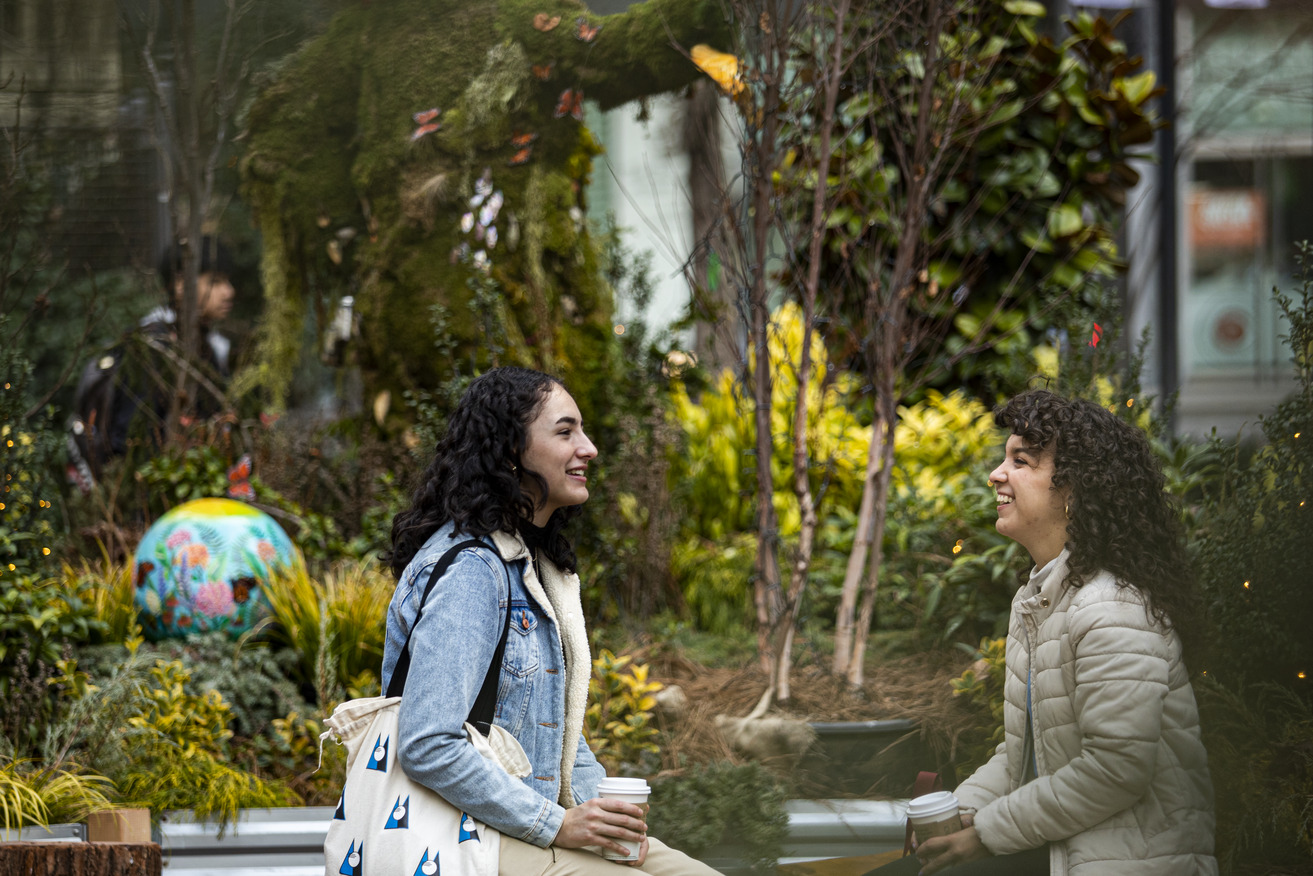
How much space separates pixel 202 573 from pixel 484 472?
2.96m

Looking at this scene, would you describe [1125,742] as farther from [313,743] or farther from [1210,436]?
[313,743]

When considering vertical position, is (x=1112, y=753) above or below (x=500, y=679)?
below

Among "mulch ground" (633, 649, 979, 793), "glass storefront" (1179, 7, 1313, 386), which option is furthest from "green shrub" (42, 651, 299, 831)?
"glass storefront" (1179, 7, 1313, 386)

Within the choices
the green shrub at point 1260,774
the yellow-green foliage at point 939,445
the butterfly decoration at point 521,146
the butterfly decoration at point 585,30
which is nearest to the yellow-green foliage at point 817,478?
the yellow-green foliage at point 939,445

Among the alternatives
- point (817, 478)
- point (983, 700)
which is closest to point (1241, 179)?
point (817, 478)

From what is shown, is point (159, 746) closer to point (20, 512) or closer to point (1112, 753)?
point (20, 512)

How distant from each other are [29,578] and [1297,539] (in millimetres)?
4412

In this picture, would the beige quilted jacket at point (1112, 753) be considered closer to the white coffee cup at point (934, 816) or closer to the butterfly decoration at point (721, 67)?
the white coffee cup at point (934, 816)

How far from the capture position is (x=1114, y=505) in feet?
7.71

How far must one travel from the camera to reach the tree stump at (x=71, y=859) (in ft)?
9.54

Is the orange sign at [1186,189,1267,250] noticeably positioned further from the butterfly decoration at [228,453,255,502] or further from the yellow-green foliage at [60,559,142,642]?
the yellow-green foliage at [60,559,142,642]

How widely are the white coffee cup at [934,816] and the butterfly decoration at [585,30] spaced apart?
415 cm

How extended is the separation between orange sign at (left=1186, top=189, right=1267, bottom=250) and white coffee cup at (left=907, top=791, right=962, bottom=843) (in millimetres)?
11909

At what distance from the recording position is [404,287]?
5.58m
